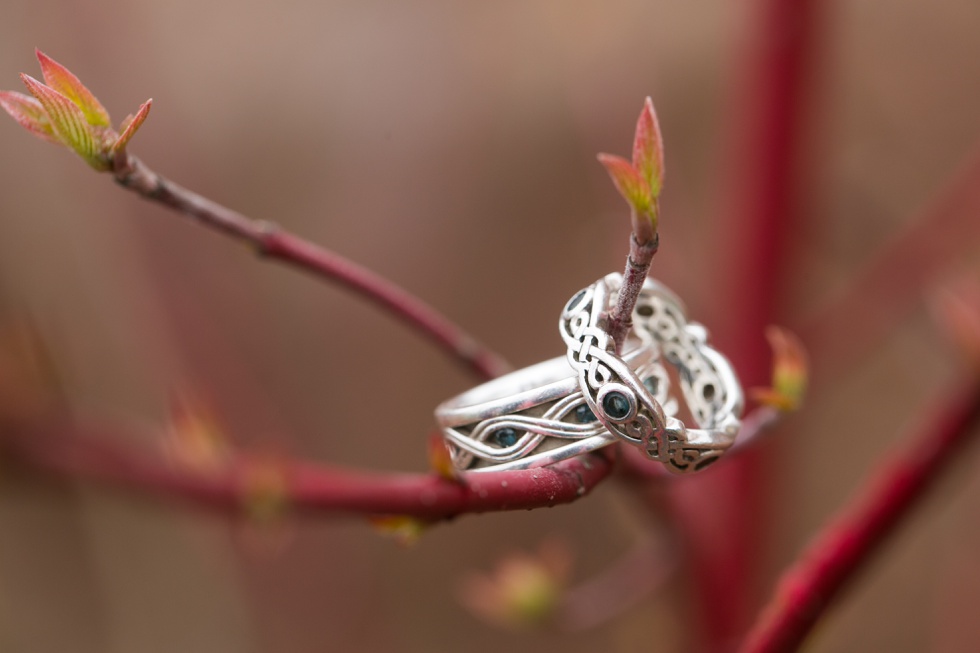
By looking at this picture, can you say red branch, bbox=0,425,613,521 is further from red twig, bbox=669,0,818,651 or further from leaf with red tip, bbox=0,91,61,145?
red twig, bbox=669,0,818,651

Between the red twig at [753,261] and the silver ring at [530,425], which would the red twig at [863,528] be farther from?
the red twig at [753,261]

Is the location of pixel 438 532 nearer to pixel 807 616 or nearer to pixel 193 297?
pixel 193 297

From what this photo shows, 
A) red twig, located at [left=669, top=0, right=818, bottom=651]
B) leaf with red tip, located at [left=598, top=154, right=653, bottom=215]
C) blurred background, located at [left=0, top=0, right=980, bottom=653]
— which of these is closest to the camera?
leaf with red tip, located at [left=598, top=154, right=653, bottom=215]

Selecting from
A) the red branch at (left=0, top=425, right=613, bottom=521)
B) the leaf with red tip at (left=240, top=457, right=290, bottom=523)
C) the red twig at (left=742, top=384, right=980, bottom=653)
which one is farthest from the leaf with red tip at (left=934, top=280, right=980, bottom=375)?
the leaf with red tip at (left=240, top=457, right=290, bottom=523)

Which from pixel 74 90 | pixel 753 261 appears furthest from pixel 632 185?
pixel 753 261

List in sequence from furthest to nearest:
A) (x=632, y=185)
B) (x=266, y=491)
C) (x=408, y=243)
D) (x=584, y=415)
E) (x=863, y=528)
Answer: (x=408, y=243) < (x=266, y=491) < (x=863, y=528) < (x=584, y=415) < (x=632, y=185)

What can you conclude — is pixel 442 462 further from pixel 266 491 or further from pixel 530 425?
pixel 266 491

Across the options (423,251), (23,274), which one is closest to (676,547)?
(423,251)
